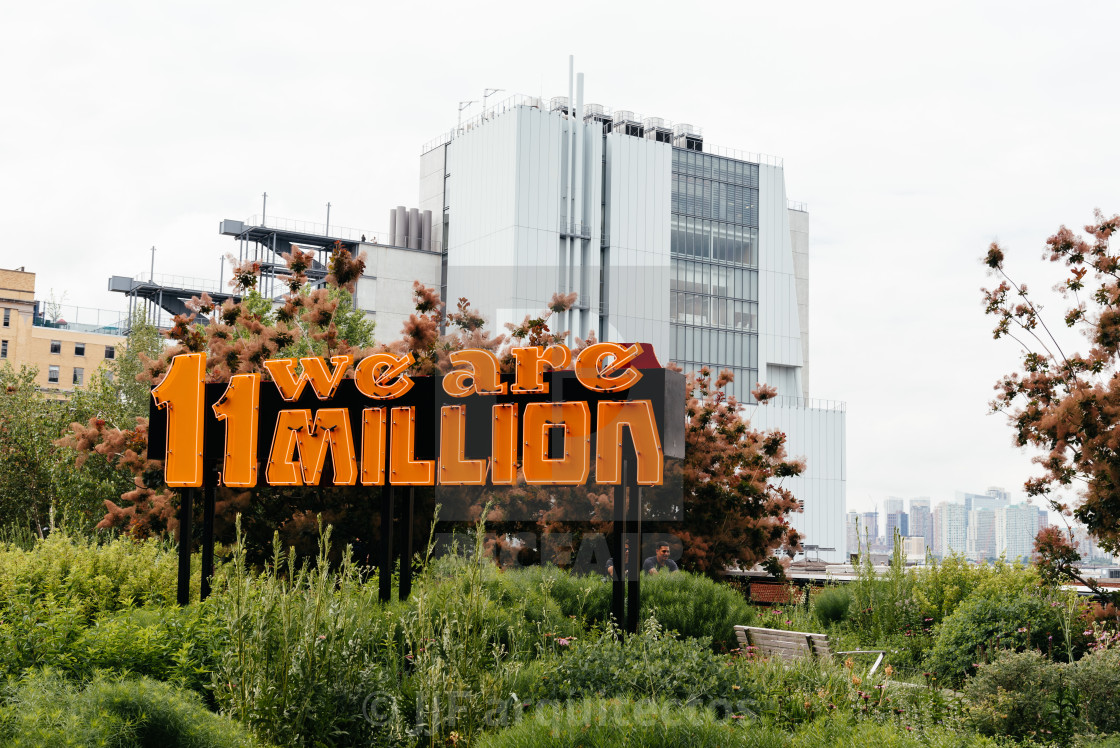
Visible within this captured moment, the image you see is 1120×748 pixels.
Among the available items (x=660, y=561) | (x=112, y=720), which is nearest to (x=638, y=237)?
(x=660, y=561)

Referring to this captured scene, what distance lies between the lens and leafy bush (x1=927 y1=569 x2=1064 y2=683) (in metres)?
11.0

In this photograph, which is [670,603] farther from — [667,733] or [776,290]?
[776,290]

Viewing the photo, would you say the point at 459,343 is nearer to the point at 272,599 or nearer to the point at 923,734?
the point at 272,599

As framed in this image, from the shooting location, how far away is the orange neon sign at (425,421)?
12047 mm

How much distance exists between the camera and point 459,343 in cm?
2030

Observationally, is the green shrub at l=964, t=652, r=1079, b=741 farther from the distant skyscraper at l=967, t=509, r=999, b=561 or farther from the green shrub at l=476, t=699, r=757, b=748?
the distant skyscraper at l=967, t=509, r=999, b=561

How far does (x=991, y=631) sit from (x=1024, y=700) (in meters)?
3.33

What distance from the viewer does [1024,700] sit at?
26.8ft

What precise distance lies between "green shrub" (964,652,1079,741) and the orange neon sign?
14.1 ft

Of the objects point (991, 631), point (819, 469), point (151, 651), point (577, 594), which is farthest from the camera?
point (819, 469)

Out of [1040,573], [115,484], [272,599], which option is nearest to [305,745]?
[272,599]

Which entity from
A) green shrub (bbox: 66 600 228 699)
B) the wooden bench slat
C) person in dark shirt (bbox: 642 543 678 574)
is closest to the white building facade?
person in dark shirt (bbox: 642 543 678 574)

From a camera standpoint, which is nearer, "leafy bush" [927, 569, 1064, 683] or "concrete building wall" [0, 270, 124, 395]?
"leafy bush" [927, 569, 1064, 683]

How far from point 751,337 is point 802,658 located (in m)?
75.0
